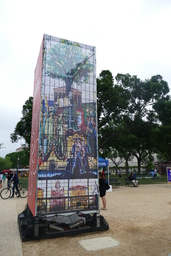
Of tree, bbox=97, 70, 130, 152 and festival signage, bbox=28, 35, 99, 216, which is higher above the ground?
tree, bbox=97, 70, 130, 152

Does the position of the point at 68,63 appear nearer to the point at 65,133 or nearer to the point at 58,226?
the point at 65,133

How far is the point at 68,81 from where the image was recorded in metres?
6.43

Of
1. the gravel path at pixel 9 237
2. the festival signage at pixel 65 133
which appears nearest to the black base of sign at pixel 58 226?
the gravel path at pixel 9 237

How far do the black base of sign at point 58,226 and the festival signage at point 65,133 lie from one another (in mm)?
327

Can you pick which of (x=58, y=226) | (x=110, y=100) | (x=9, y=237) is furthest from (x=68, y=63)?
(x=110, y=100)

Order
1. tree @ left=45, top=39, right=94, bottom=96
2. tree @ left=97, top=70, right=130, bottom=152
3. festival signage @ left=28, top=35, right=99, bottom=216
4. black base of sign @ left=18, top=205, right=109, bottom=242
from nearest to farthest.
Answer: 1. black base of sign @ left=18, top=205, right=109, bottom=242
2. festival signage @ left=28, top=35, right=99, bottom=216
3. tree @ left=45, top=39, right=94, bottom=96
4. tree @ left=97, top=70, right=130, bottom=152

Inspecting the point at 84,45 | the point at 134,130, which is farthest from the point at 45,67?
the point at 134,130

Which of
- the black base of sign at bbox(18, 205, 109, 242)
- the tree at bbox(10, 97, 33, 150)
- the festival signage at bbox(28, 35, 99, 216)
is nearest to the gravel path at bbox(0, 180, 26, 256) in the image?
the black base of sign at bbox(18, 205, 109, 242)

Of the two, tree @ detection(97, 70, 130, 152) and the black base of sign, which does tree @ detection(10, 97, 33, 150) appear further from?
the black base of sign

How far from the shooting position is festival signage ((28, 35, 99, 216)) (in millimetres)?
5723

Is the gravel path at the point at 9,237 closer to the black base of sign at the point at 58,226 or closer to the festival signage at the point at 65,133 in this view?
the black base of sign at the point at 58,226

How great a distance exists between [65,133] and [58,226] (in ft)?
8.58

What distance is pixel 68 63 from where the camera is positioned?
6539 millimetres

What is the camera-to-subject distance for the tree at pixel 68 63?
6324 mm
